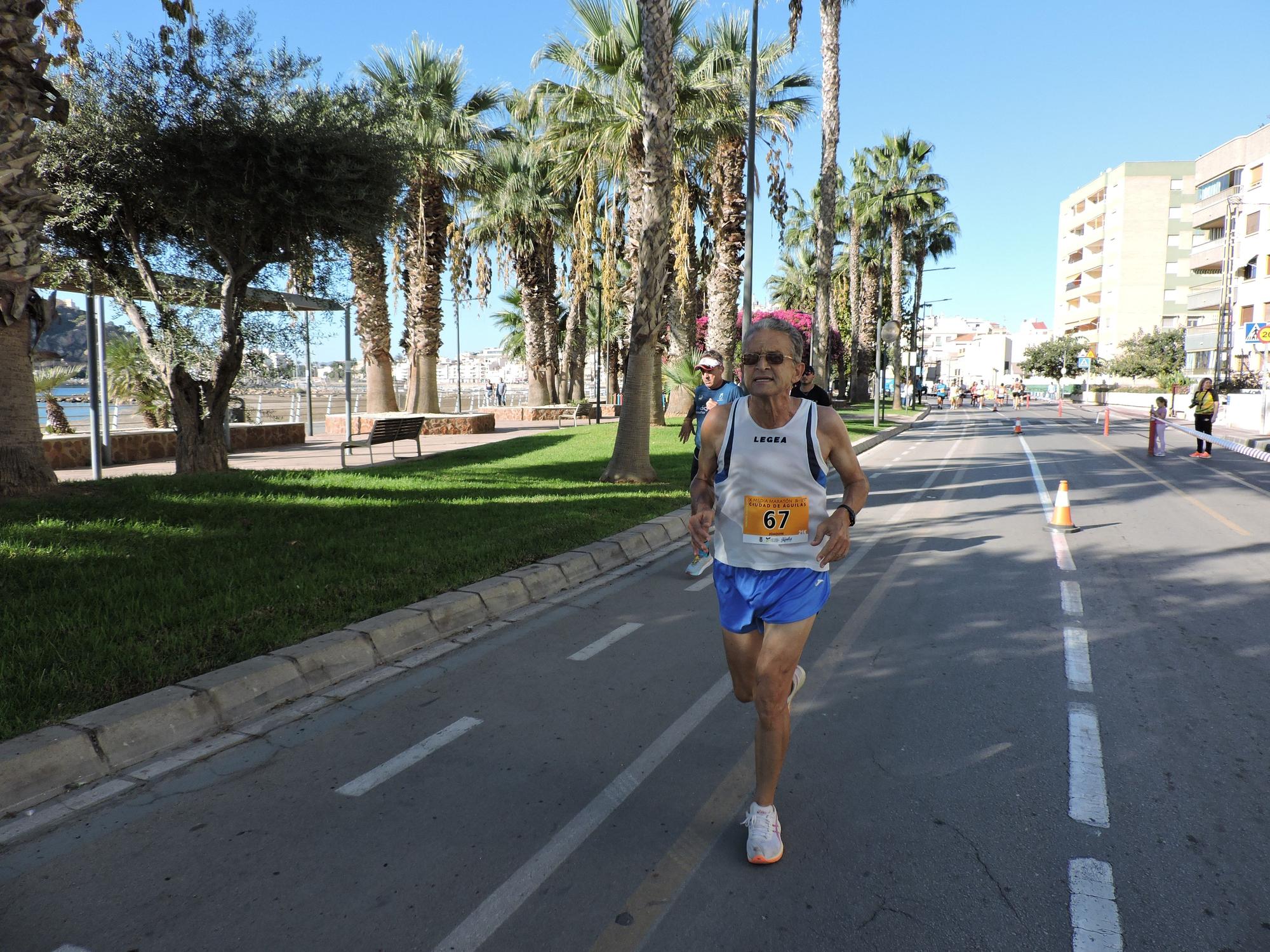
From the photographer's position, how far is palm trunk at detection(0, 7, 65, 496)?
6.70 metres

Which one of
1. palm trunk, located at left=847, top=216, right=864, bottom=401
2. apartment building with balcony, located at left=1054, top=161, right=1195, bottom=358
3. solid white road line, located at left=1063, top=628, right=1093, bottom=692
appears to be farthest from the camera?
apartment building with balcony, located at left=1054, top=161, right=1195, bottom=358

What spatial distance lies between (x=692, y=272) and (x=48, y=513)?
72.0 feet

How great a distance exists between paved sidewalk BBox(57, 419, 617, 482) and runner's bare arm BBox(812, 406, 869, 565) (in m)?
11.0

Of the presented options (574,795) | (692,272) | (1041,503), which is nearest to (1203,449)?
(1041,503)

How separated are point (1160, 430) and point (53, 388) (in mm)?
25123

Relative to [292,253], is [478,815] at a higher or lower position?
lower

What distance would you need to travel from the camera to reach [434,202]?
998 inches

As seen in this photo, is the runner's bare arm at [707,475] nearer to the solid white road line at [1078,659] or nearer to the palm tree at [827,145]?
the solid white road line at [1078,659]

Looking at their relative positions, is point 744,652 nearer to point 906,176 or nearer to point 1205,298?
point 906,176

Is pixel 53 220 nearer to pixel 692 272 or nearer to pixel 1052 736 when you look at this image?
pixel 1052 736

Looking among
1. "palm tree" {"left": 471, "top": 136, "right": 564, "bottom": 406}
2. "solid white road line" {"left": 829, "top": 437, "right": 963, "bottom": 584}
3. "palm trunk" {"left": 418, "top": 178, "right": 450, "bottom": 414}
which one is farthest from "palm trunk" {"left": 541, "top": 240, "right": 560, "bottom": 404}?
"solid white road line" {"left": 829, "top": 437, "right": 963, "bottom": 584}

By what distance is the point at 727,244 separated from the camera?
2322 centimetres

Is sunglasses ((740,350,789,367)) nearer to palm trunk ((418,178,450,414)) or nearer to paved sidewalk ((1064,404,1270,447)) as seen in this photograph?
palm trunk ((418,178,450,414))

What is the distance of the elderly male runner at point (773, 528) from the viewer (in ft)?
9.93
